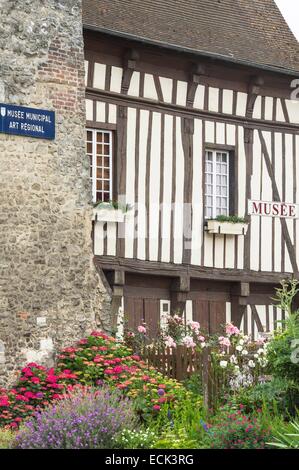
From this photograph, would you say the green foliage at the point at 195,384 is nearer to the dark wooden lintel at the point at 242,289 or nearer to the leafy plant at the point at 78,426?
the leafy plant at the point at 78,426

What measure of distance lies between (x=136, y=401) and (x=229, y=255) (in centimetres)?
585

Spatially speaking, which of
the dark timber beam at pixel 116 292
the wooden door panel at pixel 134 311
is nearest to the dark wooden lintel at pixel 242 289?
the wooden door panel at pixel 134 311

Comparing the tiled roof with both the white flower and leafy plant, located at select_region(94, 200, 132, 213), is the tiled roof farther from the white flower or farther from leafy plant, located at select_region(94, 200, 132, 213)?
the white flower

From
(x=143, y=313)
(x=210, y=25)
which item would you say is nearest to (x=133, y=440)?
(x=143, y=313)

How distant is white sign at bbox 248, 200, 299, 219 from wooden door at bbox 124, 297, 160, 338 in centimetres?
248

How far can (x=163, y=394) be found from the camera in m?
14.8

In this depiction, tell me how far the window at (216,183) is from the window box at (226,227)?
31 centimetres

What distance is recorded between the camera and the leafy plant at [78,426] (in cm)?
1173

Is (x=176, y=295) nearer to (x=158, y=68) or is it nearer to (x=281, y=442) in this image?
(x=158, y=68)

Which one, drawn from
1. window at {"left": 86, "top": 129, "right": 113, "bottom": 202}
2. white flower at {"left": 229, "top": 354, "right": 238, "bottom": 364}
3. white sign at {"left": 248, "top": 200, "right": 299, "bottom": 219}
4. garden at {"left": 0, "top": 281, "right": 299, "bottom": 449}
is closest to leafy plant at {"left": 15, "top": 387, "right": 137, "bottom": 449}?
garden at {"left": 0, "top": 281, "right": 299, "bottom": 449}

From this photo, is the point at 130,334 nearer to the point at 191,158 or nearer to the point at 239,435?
the point at 191,158

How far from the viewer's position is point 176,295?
19.3 m
